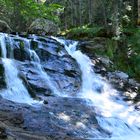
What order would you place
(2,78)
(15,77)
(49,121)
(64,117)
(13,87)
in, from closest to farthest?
1. (49,121)
2. (64,117)
3. (13,87)
4. (2,78)
5. (15,77)

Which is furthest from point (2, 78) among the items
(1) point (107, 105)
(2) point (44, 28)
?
(2) point (44, 28)

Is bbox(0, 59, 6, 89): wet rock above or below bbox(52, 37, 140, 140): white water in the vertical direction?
above

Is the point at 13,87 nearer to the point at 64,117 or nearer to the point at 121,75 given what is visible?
the point at 64,117

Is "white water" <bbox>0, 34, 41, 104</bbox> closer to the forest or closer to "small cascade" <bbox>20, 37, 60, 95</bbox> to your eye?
the forest

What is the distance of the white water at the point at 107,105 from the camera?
10.8 m

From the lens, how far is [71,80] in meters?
15.7

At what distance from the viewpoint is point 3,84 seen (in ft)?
45.3

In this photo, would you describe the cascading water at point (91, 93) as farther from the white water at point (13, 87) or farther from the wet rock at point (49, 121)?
the wet rock at point (49, 121)

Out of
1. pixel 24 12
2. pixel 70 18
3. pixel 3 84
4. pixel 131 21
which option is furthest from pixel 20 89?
pixel 70 18

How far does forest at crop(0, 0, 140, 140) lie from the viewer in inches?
381

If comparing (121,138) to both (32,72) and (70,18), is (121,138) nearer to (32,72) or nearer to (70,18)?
(32,72)

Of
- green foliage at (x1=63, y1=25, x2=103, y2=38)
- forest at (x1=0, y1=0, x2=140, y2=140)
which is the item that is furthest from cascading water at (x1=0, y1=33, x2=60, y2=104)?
green foliage at (x1=63, y1=25, x2=103, y2=38)

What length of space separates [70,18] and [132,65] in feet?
66.3

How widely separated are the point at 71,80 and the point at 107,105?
2418 mm
